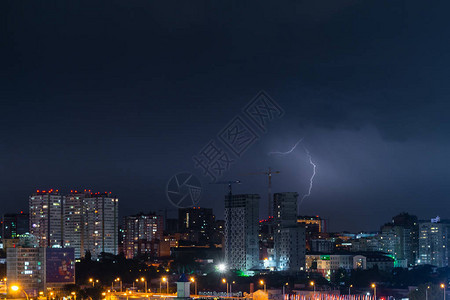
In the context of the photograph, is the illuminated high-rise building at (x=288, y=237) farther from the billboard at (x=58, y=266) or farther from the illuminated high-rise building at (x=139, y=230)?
the billboard at (x=58, y=266)

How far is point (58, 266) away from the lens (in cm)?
3362

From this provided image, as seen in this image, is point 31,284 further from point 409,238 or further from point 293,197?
point 409,238

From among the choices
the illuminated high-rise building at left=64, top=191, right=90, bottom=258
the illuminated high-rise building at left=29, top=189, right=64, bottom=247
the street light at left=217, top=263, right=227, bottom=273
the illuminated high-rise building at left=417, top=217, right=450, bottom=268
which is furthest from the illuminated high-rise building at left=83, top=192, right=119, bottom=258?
the illuminated high-rise building at left=417, top=217, right=450, bottom=268

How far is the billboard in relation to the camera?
33.3 m

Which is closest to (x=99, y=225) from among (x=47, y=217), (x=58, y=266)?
(x=47, y=217)

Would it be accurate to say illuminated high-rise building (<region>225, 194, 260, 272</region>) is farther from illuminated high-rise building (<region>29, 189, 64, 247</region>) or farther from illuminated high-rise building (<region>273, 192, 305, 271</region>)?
illuminated high-rise building (<region>29, 189, 64, 247</region>)

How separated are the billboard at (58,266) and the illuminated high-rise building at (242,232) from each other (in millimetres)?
15184

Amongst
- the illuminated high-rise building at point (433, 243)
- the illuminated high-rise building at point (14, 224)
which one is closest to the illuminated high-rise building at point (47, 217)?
the illuminated high-rise building at point (14, 224)

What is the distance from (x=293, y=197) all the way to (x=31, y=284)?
69.7 feet

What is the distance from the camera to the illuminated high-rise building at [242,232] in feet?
157

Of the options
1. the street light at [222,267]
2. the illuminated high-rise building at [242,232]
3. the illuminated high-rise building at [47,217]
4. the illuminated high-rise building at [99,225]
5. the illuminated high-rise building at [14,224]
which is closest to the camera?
the street light at [222,267]

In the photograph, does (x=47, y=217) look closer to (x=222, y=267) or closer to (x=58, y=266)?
(x=222, y=267)

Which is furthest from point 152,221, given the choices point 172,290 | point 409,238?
point 172,290

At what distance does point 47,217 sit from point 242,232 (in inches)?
513
